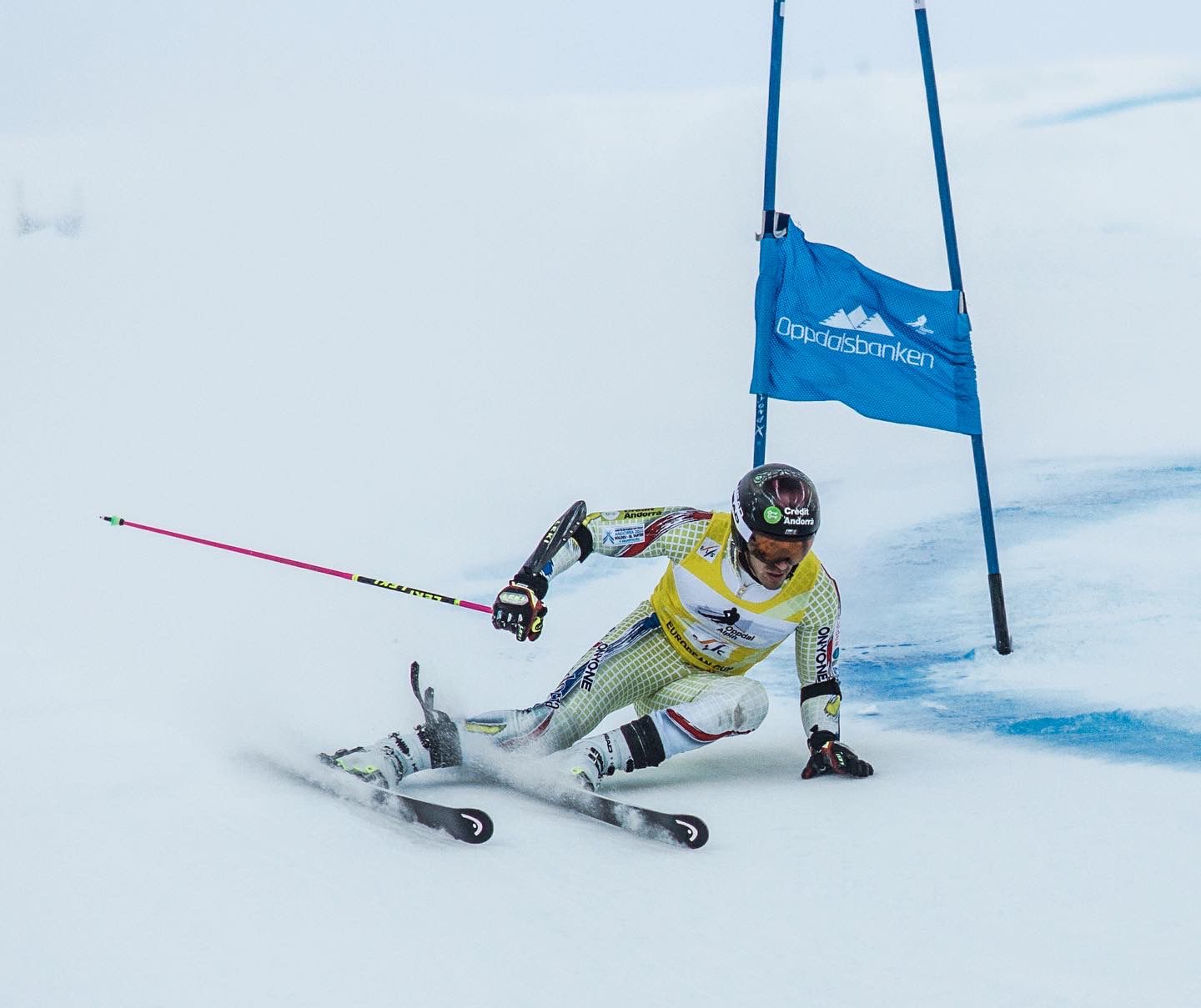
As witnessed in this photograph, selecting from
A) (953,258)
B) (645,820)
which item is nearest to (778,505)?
(645,820)

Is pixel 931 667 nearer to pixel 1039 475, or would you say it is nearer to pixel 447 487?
pixel 1039 475

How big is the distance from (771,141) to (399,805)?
2.98 m

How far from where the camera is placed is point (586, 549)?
4.08 meters

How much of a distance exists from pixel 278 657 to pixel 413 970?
295 cm

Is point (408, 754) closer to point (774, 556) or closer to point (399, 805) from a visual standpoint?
point (399, 805)

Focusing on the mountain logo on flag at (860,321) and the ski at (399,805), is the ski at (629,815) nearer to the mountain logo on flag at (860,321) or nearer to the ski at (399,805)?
the ski at (399,805)

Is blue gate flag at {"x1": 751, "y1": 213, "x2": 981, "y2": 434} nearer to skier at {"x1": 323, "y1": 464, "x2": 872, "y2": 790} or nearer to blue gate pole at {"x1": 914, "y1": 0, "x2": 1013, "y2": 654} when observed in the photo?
blue gate pole at {"x1": 914, "y1": 0, "x2": 1013, "y2": 654}

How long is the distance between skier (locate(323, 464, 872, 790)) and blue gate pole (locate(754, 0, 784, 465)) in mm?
1164

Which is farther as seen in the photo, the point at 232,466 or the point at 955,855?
the point at 232,466

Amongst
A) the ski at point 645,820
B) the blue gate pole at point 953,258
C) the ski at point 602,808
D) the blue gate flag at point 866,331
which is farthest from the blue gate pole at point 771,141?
the ski at point 645,820

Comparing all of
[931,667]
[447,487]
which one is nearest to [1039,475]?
[931,667]

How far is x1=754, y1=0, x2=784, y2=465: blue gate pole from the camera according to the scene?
5.15 metres

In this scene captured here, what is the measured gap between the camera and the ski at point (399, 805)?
320cm

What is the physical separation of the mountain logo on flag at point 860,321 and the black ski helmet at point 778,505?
1422 mm
